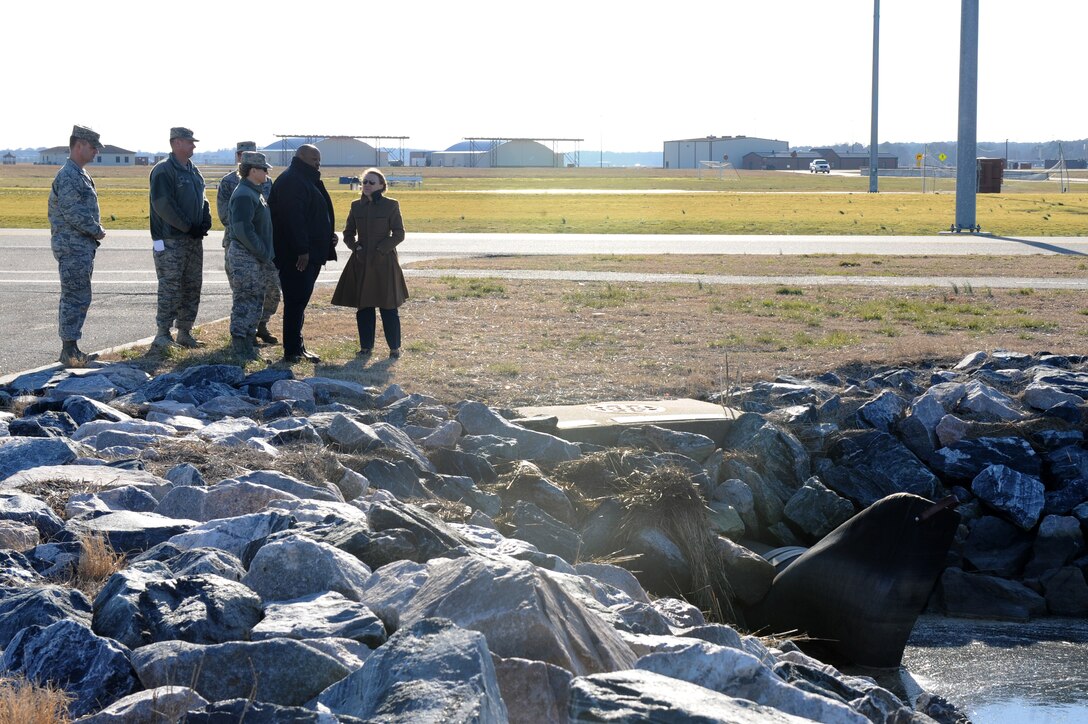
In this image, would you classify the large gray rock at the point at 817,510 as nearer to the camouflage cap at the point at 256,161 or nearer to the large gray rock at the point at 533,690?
the large gray rock at the point at 533,690

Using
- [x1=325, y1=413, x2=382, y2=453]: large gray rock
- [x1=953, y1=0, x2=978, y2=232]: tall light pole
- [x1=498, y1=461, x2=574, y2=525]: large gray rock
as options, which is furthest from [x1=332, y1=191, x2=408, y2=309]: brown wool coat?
[x1=953, y1=0, x2=978, y2=232]: tall light pole

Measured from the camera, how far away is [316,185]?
439 inches

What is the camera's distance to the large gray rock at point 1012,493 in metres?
9.23

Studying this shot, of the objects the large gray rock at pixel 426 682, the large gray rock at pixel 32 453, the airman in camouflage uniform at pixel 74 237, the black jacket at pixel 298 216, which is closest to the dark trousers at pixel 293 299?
the black jacket at pixel 298 216

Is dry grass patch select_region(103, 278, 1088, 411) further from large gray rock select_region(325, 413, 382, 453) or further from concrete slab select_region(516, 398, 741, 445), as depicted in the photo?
large gray rock select_region(325, 413, 382, 453)

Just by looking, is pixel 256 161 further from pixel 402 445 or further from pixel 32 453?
pixel 32 453

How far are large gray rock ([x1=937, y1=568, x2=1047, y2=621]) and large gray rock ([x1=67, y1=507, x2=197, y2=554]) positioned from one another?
17.7ft

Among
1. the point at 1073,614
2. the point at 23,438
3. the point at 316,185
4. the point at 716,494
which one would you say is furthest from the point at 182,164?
the point at 1073,614

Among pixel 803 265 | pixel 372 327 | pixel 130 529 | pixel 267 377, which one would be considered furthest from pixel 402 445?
pixel 803 265

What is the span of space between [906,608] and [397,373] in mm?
5338

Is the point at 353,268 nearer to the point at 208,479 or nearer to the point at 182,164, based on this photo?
the point at 182,164

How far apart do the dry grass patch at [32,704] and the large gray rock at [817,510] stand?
6.13 metres

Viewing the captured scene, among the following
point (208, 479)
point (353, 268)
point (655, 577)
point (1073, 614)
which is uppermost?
point (353, 268)

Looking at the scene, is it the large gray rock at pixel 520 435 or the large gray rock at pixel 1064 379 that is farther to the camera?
the large gray rock at pixel 1064 379
